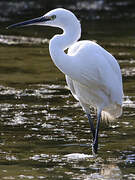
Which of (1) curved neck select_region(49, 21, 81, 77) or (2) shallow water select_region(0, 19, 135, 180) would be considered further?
(1) curved neck select_region(49, 21, 81, 77)

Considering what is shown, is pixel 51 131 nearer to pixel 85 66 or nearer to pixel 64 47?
pixel 85 66

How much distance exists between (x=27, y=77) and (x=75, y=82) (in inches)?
185

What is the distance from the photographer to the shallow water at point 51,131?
661 cm

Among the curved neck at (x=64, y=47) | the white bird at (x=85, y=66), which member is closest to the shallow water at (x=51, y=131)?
the white bird at (x=85, y=66)

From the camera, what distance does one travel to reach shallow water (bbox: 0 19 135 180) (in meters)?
6.61

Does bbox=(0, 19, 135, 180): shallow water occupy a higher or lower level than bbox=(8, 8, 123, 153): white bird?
lower

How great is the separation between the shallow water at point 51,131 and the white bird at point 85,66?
12.8 inches

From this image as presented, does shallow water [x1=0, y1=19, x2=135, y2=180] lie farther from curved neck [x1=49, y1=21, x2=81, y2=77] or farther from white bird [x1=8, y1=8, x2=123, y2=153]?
curved neck [x1=49, y1=21, x2=81, y2=77]

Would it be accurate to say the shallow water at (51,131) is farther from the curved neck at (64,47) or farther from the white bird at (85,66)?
the curved neck at (64,47)

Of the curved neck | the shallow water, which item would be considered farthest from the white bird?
the shallow water

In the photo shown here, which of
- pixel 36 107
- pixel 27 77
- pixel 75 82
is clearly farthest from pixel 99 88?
pixel 27 77

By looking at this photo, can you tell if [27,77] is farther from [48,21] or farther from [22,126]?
[48,21]

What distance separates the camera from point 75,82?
7605 millimetres

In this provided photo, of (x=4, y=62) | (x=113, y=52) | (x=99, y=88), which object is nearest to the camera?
(x=99, y=88)
